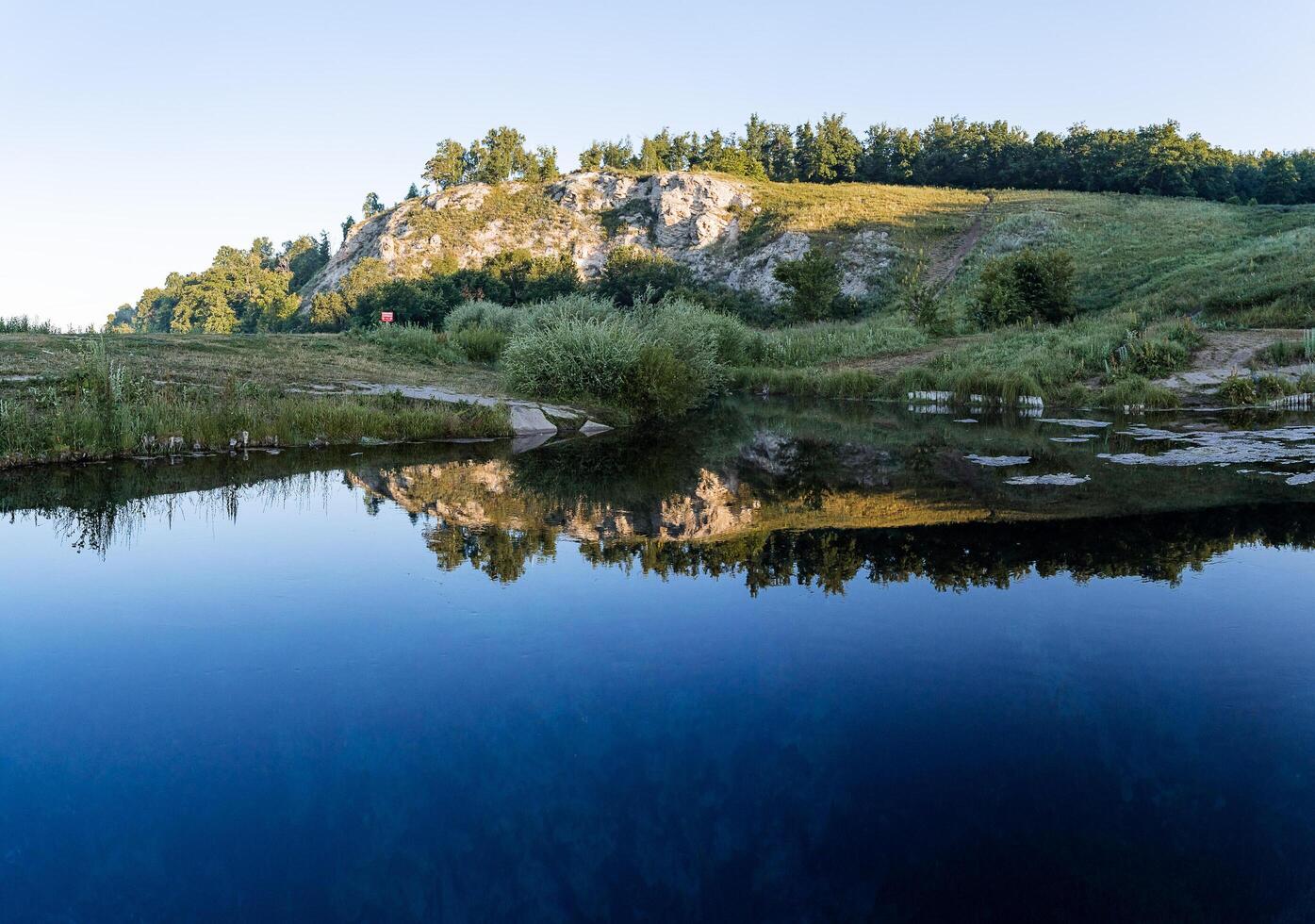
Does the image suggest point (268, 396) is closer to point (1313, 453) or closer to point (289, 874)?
point (289, 874)

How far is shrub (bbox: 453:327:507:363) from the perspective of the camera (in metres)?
28.7

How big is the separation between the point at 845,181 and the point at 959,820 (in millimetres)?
100652

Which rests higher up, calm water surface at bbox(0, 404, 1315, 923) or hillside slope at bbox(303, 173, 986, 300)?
hillside slope at bbox(303, 173, 986, 300)

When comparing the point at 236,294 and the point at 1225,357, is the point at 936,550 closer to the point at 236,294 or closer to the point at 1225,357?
A: the point at 1225,357

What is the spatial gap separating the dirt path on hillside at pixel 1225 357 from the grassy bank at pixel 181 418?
55.9 ft

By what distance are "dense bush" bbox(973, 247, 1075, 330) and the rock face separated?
36.7 metres

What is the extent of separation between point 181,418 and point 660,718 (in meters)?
11.4

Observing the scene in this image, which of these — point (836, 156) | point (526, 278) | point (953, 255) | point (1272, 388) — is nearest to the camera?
point (1272, 388)

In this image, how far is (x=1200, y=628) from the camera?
517 cm

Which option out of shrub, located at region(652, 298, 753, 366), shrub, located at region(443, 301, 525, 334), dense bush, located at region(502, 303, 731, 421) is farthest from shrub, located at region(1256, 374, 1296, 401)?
shrub, located at region(443, 301, 525, 334)

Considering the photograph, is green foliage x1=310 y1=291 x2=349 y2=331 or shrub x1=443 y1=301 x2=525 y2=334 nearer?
shrub x1=443 y1=301 x2=525 y2=334

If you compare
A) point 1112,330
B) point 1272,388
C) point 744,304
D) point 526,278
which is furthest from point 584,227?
point 1272,388

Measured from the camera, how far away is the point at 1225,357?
2091cm

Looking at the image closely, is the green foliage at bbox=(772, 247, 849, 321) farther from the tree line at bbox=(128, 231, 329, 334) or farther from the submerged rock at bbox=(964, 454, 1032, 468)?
the tree line at bbox=(128, 231, 329, 334)
